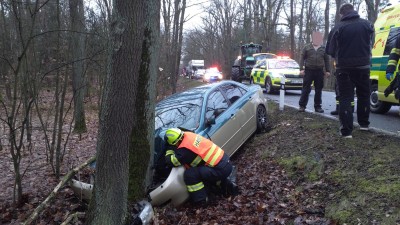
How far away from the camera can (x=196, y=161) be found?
5488mm

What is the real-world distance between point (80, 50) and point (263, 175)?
575cm

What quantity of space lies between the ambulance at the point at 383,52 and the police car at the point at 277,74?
6169mm

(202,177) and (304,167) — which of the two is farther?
(304,167)

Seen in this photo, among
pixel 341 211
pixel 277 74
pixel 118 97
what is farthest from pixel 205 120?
pixel 277 74

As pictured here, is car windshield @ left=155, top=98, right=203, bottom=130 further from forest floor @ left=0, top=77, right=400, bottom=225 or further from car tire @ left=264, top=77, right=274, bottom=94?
car tire @ left=264, top=77, right=274, bottom=94

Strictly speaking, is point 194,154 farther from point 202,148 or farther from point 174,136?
point 174,136

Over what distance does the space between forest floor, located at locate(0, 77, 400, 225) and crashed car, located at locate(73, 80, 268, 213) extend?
309 mm

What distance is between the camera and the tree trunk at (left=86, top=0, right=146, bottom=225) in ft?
13.0

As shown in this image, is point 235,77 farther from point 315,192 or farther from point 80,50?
point 315,192

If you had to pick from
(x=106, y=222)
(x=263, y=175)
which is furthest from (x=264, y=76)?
(x=106, y=222)

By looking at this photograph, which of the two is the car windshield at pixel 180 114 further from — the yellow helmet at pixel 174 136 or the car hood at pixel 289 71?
the car hood at pixel 289 71

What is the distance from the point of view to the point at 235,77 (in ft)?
67.2

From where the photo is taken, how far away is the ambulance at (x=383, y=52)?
25.9ft

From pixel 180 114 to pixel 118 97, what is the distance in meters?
2.94
